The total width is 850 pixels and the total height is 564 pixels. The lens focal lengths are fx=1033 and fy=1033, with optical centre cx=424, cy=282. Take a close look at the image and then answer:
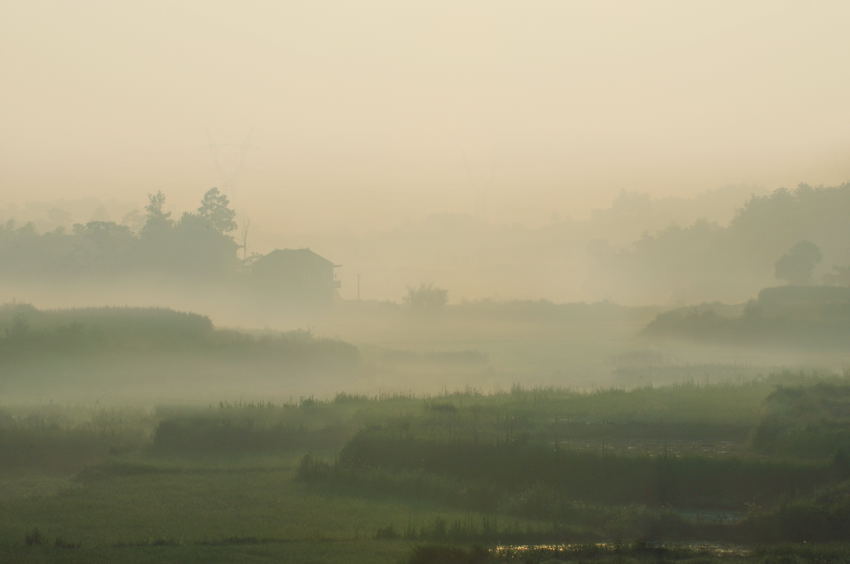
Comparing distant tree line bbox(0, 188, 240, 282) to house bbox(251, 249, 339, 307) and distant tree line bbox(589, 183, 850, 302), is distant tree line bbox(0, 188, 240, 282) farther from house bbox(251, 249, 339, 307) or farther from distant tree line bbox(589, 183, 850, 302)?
distant tree line bbox(589, 183, 850, 302)

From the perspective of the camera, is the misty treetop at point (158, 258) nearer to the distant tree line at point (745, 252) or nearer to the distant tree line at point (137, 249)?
the distant tree line at point (137, 249)

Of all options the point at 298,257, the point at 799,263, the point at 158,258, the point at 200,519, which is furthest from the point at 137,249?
the point at 200,519

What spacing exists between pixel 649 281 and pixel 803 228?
1928 centimetres

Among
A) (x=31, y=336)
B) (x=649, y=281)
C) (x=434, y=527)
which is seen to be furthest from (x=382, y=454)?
(x=649, y=281)

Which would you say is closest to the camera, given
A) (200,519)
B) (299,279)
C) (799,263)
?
(200,519)

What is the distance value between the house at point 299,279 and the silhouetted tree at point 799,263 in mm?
40857

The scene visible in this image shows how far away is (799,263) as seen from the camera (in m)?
90.4

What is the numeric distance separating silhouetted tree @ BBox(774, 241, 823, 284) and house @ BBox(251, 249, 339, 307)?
134ft

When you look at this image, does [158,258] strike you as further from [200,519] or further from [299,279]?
[200,519]

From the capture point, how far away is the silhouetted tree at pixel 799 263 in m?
90.2

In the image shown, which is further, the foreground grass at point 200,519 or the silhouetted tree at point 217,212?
the silhouetted tree at point 217,212

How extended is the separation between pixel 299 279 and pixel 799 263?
147 feet

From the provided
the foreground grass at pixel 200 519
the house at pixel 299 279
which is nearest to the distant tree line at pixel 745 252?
the house at pixel 299 279

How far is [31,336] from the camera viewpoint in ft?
201
